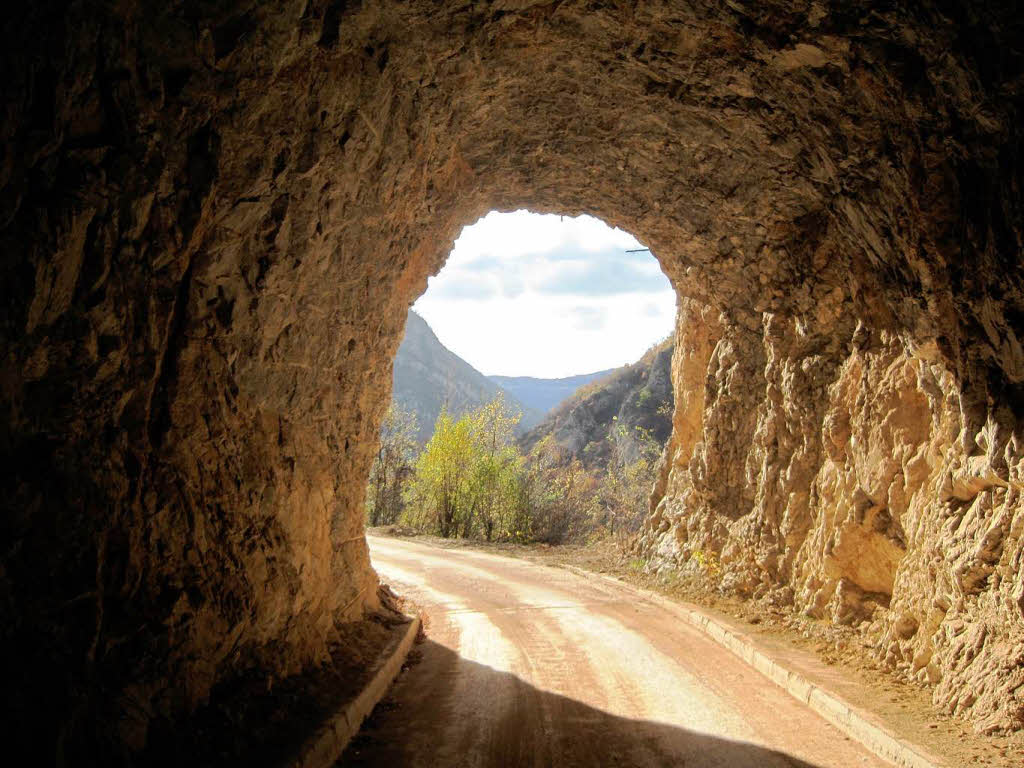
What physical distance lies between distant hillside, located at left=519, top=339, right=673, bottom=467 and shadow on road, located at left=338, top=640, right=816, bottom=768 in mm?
67954

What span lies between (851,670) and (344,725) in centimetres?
637

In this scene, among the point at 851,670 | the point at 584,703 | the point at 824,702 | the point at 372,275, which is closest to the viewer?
the point at 824,702

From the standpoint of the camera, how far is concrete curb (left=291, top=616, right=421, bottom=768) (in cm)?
561

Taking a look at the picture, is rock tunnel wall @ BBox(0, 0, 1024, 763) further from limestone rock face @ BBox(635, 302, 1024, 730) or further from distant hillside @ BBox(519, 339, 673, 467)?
distant hillside @ BBox(519, 339, 673, 467)

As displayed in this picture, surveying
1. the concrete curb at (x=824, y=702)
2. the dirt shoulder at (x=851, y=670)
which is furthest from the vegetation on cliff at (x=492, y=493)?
the concrete curb at (x=824, y=702)

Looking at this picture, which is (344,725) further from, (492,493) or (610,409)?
(610,409)

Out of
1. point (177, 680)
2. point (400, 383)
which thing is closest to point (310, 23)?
point (177, 680)

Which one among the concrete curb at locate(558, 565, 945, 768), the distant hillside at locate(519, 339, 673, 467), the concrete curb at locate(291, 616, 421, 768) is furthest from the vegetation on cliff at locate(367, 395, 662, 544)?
the distant hillside at locate(519, 339, 673, 467)

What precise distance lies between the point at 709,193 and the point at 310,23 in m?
7.62

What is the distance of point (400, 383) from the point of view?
189750 mm

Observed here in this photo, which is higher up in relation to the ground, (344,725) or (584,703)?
(344,725)

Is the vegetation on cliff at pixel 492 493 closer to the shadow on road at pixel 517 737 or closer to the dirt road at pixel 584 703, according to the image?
the dirt road at pixel 584 703

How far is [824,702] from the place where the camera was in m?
7.63

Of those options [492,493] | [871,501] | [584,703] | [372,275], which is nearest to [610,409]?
[492,493]
